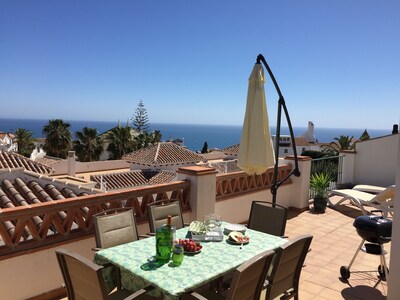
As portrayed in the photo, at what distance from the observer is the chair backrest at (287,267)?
98.8 inches

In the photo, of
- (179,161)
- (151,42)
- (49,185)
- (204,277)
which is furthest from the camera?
(179,161)

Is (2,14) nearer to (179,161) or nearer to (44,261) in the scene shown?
(44,261)

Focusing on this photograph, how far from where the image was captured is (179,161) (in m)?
26.2

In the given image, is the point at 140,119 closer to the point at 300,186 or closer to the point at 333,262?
the point at 300,186

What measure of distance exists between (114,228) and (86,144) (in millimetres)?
32309

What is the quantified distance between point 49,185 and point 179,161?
1912cm

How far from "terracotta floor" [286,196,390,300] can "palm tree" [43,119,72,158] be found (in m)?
31.2

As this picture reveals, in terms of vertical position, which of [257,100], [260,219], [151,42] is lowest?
[260,219]

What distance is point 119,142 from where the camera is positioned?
35.0 meters

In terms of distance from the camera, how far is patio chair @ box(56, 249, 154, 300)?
6.73 feet

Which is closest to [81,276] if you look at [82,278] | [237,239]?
[82,278]

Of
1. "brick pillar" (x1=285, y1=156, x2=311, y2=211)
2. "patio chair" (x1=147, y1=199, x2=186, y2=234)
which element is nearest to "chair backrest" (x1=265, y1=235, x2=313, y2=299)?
"patio chair" (x1=147, y1=199, x2=186, y2=234)

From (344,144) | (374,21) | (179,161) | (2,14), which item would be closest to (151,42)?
(179,161)

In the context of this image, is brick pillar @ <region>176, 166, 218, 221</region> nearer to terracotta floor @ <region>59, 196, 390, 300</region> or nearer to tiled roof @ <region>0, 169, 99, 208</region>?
terracotta floor @ <region>59, 196, 390, 300</region>
